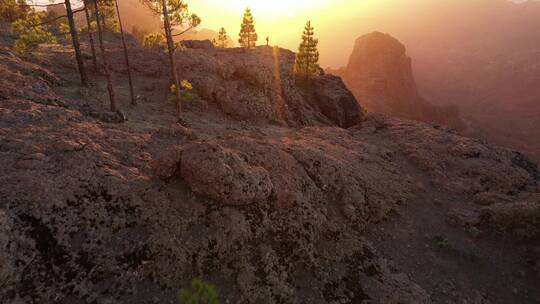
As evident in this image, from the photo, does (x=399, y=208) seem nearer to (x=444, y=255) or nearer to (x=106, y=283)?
(x=444, y=255)

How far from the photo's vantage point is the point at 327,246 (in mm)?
13766

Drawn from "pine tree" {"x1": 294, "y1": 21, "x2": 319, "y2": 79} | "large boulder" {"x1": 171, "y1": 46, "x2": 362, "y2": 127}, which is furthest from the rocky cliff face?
"large boulder" {"x1": 171, "y1": 46, "x2": 362, "y2": 127}

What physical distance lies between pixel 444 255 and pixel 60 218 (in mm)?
17672

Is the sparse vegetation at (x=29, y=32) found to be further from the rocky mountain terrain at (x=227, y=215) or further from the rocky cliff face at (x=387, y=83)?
the rocky cliff face at (x=387, y=83)

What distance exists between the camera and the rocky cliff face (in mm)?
101750

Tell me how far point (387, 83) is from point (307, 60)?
234 ft

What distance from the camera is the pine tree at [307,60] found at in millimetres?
49031

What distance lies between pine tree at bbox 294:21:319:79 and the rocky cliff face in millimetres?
54448

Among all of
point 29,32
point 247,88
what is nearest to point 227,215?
point 29,32

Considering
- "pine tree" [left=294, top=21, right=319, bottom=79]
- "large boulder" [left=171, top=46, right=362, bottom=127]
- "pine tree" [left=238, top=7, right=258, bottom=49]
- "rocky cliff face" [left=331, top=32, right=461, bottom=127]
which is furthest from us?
"rocky cliff face" [left=331, top=32, right=461, bottom=127]

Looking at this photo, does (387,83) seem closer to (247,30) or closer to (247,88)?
(247,30)

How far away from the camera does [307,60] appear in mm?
49312

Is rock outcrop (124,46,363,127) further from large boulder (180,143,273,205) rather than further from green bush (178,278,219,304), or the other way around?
green bush (178,278,219,304)

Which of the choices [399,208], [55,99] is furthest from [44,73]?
[399,208]
